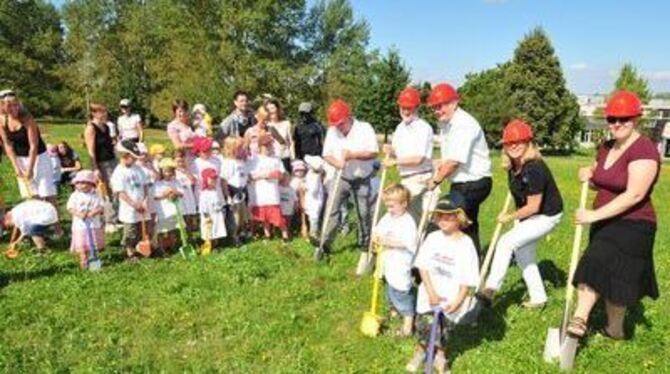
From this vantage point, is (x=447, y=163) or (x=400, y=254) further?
(x=447, y=163)

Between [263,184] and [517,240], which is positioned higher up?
[263,184]

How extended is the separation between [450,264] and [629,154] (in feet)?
6.35

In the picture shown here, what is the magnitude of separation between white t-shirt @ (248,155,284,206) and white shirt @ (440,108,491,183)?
14.2 ft

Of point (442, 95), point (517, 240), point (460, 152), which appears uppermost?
point (442, 95)

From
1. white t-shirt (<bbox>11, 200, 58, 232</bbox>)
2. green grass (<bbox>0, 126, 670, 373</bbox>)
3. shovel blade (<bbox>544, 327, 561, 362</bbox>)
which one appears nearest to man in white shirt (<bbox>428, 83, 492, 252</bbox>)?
green grass (<bbox>0, 126, 670, 373</bbox>)

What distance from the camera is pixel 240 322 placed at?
8031mm

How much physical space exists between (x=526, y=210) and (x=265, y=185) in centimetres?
523

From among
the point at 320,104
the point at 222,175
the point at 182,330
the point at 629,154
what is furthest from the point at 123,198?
the point at 320,104

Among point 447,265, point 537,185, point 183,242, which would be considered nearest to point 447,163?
point 537,185

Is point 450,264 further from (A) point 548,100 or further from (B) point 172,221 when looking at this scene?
(A) point 548,100

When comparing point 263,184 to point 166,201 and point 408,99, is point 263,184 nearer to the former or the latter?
point 166,201

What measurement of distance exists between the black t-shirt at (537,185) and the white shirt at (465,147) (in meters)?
0.35

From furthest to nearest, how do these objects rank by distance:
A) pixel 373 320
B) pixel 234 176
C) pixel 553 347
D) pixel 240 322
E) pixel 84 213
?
pixel 234 176 < pixel 84 213 < pixel 240 322 < pixel 373 320 < pixel 553 347

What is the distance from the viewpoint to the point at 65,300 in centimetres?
869
